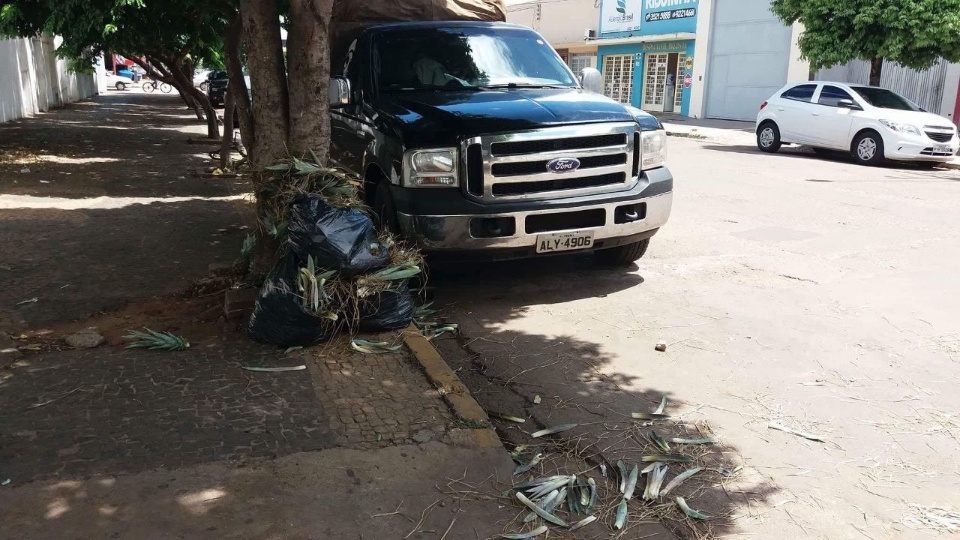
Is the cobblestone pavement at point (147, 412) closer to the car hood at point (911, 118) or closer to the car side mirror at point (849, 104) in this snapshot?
the car hood at point (911, 118)

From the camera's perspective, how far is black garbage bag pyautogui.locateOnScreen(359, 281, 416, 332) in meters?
4.98

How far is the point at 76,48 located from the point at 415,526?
40.9ft

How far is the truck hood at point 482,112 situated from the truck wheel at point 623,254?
1.21 meters

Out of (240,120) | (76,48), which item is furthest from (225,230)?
(76,48)

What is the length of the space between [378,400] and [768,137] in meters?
16.1

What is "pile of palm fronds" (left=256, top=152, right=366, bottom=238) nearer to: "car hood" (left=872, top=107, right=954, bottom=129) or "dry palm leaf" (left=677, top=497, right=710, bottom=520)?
"dry palm leaf" (left=677, top=497, right=710, bottom=520)

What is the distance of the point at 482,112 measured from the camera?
5.73m

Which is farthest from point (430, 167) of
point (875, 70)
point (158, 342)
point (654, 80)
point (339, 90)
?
point (654, 80)

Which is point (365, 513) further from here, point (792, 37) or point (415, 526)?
point (792, 37)

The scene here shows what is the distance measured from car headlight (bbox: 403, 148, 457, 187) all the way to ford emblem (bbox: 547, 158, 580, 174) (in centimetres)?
70

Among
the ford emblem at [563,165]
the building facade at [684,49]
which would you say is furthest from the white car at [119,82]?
the ford emblem at [563,165]

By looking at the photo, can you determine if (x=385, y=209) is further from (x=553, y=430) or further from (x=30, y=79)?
(x=30, y=79)

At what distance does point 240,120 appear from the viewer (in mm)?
5789

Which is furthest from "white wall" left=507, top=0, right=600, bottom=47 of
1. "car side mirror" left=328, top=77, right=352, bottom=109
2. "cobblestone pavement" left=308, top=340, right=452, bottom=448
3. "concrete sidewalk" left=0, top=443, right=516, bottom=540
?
"concrete sidewalk" left=0, top=443, right=516, bottom=540
